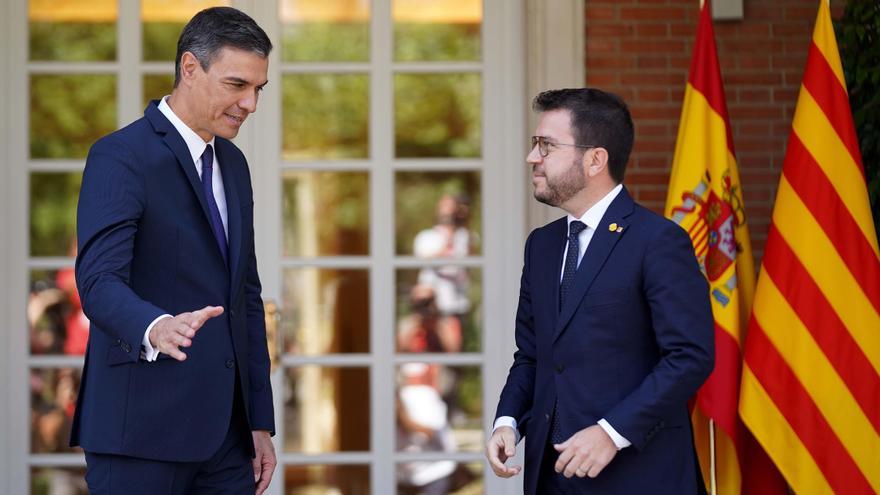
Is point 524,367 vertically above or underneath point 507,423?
above

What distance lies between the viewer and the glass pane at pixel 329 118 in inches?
202

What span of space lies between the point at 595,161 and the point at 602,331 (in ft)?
1.37

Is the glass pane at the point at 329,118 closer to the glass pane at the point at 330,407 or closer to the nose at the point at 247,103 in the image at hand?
the glass pane at the point at 330,407

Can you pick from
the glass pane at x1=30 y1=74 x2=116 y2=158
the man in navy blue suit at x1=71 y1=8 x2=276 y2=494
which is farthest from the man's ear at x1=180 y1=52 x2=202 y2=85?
the glass pane at x1=30 y1=74 x2=116 y2=158

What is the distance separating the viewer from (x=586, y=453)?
270cm

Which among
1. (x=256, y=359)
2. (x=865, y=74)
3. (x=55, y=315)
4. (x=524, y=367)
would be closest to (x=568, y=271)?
(x=524, y=367)

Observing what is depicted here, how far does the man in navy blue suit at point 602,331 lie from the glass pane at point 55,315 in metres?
2.59

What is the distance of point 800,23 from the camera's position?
4.98 m

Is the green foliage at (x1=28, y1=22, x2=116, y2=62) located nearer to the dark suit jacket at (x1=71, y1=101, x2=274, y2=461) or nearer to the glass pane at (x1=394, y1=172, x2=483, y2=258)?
the glass pane at (x1=394, y1=172, x2=483, y2=258)

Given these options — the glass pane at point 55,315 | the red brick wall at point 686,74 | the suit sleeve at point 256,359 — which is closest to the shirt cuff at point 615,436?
the suit sleeve at point 256,359

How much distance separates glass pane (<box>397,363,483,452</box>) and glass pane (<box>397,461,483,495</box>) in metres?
0.07

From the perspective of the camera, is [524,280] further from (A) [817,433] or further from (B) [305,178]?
(B) [305,178]

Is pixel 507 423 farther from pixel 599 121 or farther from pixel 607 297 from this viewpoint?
pixel 599 121

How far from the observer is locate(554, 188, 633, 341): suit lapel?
289 centimetres
